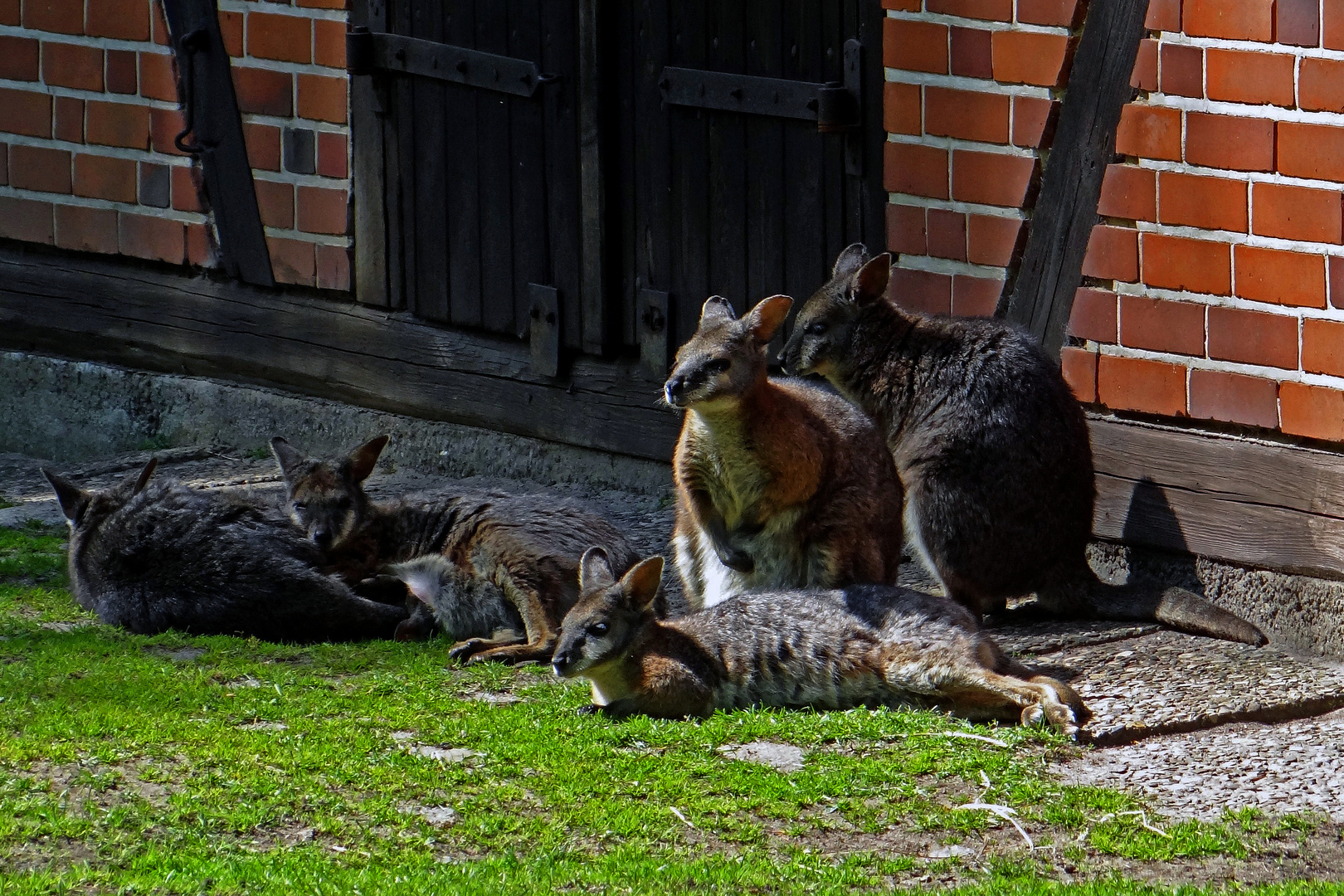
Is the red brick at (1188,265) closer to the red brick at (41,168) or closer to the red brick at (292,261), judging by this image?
the red brick at (292,261)

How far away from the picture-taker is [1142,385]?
286 inches

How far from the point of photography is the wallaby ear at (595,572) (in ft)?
20.5

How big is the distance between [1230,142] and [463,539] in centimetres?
332

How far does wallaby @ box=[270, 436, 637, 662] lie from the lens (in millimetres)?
6844

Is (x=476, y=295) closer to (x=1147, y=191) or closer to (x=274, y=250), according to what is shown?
(x=274, y=250)

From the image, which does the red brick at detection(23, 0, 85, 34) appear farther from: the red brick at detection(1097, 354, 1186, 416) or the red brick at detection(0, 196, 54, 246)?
the red brick at detection(1097, 354, 1186, 416)

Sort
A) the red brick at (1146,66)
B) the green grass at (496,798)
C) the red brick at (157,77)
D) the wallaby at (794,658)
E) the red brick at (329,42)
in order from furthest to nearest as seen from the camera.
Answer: the red brick at (157,77)
the red brick at (329,42)
the red brick at (1146,66)
the wallaby at (794,658)
the green grass at (496,798)

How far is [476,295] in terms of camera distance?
375 inches

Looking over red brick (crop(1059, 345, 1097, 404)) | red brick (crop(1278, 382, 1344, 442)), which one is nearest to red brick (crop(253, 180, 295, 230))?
red brick (crop(1059, 345, 1097, 404))

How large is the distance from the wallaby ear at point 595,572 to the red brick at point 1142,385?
2.30 m

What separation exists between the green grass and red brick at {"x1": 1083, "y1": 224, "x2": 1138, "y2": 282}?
227 centimetres

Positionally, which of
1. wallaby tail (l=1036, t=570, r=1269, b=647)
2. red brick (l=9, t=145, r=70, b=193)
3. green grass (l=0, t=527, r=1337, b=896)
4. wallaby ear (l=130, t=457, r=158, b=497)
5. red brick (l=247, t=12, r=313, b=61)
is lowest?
green grass (l=0, t=527, r=1337, b=896)

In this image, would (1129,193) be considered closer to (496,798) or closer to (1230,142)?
(1230,142)

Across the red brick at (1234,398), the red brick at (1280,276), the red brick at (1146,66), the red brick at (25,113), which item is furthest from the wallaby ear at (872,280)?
the red brick at (25,113)
